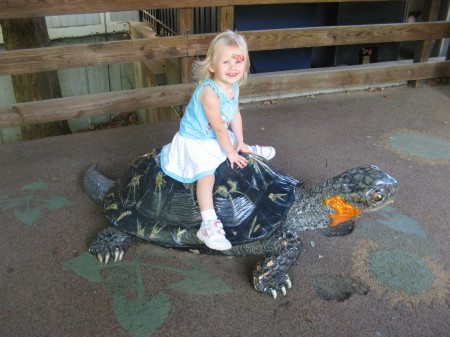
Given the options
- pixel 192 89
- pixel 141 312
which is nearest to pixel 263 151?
pixel 141 312

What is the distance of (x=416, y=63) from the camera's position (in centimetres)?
560

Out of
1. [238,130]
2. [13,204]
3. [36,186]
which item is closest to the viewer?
[238,130]

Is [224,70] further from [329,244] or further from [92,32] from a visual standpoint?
[92,32]

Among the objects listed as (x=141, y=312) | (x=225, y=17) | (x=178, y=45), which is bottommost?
(x=141, y=312)

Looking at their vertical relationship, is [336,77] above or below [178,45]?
below

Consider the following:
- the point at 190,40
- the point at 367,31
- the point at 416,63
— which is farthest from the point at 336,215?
the point at 416,63

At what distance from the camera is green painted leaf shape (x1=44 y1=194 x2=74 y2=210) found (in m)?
3.08

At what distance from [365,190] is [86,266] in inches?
67.5

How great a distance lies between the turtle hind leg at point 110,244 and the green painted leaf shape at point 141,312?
32cm

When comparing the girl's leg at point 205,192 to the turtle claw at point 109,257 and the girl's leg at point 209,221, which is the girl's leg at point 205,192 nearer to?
the girl's leg at point 209,221

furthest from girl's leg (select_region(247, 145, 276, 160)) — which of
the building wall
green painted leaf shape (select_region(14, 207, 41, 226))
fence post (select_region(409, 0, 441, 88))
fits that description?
the building wall

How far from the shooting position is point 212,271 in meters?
2.49

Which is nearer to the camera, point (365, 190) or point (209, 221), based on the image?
point (365, 190)

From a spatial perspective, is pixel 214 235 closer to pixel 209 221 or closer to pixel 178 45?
pixel 209 221
